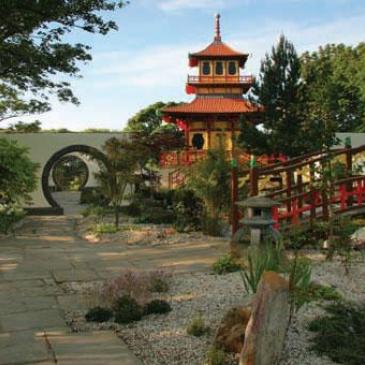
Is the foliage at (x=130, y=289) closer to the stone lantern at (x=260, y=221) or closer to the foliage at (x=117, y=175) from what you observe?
the stone lantern at (x=260, y=221)

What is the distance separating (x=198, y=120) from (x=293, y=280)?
82.4 ft

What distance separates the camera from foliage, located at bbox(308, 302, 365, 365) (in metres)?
3.93

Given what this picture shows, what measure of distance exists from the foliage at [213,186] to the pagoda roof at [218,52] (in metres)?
21.2

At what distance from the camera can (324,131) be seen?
9.00 m

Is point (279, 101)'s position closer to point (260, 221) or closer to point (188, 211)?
point (188, 211)

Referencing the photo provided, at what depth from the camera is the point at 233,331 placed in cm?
404

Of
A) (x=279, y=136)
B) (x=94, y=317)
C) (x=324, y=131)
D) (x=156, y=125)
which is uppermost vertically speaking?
(x=156, y=125)

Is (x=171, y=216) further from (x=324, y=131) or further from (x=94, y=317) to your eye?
(x=94, y=317)

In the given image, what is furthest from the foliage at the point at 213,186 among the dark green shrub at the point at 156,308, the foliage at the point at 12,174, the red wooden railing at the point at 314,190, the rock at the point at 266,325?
the rock at the point at 266,325

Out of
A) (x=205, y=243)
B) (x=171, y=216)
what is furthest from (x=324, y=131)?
(x=171, y=216)

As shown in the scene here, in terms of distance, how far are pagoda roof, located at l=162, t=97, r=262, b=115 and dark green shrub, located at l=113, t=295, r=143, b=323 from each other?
22761mm

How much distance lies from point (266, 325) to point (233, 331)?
55 cm

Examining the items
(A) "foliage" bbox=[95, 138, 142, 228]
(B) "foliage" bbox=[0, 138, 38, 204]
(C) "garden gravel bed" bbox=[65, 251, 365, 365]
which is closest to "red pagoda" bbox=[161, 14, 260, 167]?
(A) "foliage" bbox=[95, 138, 142, 228]

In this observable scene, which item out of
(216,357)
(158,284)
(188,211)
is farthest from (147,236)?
(216,357)
